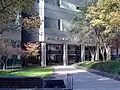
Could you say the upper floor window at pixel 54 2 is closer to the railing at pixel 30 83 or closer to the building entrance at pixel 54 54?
the building entrance at pixel 54 54

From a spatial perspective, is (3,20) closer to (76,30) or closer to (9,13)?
(9,13)

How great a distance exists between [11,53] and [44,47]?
12.7 m

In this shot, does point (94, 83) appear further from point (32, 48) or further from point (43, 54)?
point (43, 54)

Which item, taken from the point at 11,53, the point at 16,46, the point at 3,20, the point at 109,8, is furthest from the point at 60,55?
the point at 3,20

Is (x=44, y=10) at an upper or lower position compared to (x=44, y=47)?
upper

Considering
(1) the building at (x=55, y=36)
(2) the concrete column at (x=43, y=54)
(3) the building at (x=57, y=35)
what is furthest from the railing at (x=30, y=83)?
(2) the concrete column at (x=43, y=54)

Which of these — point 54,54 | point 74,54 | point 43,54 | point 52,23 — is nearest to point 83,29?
point 43,54

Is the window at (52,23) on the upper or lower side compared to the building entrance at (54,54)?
upper

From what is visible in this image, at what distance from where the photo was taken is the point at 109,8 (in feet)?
89.4

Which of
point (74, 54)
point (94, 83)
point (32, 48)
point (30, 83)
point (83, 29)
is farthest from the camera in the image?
point (74, 54)

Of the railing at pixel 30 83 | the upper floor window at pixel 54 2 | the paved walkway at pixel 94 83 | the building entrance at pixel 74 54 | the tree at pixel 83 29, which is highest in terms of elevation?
the upper floor window at pixel 54 2

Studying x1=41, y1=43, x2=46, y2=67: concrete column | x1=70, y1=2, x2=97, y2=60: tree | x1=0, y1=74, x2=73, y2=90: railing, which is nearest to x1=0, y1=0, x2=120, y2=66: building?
x1=41, y1=43, x2=46, y2=67: concrete column

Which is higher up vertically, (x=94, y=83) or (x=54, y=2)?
(x=54, y=2)

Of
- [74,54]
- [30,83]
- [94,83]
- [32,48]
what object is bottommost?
[94,83]
